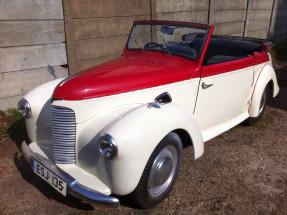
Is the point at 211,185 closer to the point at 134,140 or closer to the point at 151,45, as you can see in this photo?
the point at 134,140

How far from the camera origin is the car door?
10.9 ft

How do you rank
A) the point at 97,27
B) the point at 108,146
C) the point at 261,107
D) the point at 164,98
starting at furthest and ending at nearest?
the point at 97,27 → the point at 261,107 → the point at 164,98 → the point at 108,146

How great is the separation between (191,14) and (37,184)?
4891mm

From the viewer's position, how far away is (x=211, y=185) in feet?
10.1

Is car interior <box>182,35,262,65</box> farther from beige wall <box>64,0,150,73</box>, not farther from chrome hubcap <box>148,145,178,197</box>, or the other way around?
chrome hubcap <box>148,145,178,197</box>

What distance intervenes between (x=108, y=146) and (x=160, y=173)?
0.61 meters

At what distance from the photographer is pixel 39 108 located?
2.93 metres

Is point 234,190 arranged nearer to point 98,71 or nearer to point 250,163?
point 250,163

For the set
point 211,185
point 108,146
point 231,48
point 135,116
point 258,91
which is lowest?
point 211,185

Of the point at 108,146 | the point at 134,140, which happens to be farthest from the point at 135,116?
the point at 108,146

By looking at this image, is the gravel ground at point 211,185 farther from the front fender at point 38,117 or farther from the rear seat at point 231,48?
the rear seat at point 231,48

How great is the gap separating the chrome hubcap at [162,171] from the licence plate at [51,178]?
0.67 m

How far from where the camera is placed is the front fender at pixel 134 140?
2.26 m

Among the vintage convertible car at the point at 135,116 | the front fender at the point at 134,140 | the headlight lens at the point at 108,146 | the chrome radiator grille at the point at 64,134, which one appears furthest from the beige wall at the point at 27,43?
the headlight lens at the point at 108,146
